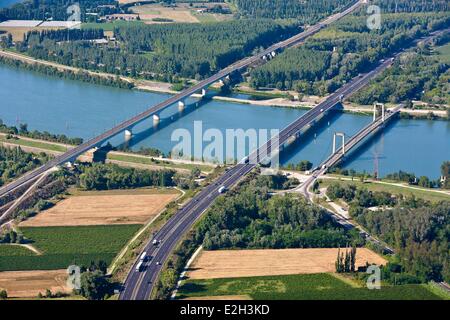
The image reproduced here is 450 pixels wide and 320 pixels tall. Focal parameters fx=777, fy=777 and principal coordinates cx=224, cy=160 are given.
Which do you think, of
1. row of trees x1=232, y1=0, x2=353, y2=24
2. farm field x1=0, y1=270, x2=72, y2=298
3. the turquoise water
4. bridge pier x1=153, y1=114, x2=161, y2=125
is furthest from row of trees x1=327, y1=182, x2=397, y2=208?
the turquoise water

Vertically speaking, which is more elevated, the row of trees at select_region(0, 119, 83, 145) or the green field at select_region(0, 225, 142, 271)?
the row of trees at select_region(0, 119, 83, 145)

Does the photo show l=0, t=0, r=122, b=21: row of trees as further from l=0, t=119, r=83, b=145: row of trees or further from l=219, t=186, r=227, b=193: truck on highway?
l=219, t=186, r=227, b=193: truck on highway

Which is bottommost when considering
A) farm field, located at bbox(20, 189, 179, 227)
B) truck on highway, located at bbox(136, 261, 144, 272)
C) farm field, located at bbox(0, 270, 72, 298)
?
farm field, located at bbox(0, 270, 72, 298)

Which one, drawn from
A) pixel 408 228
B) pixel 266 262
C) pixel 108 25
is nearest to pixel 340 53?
pixel 108 25

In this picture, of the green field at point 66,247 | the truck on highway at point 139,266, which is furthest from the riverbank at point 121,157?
the truck on highway at point 139,266
